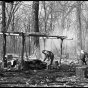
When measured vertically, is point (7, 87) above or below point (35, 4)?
below

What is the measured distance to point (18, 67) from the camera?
43.4 feet

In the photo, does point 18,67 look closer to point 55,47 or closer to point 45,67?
point 45,67

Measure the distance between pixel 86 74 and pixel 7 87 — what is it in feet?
16.1

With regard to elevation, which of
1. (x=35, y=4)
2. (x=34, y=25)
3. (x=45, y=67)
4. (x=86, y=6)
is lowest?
(x=45, y=67)

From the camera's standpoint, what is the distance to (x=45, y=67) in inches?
558

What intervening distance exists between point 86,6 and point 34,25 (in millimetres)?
18725

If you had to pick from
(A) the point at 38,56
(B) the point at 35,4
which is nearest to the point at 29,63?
(A) the point at 38,56

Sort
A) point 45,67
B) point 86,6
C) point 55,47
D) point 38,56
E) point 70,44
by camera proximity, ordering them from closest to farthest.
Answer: point 45,67 → point 38,56 → point 55,47 → point 86,6 → point 70,44

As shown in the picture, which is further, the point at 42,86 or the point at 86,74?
the point at 86,74

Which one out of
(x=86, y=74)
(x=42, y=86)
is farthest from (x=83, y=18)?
(x=42, y=86)

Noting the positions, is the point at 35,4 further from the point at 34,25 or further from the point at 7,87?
the point at 7,87

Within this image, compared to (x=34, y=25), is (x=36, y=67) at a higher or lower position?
lower

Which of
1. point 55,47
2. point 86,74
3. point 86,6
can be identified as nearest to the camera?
point 86,74

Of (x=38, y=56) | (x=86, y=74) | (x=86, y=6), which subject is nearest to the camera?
(x=86, y=74)
